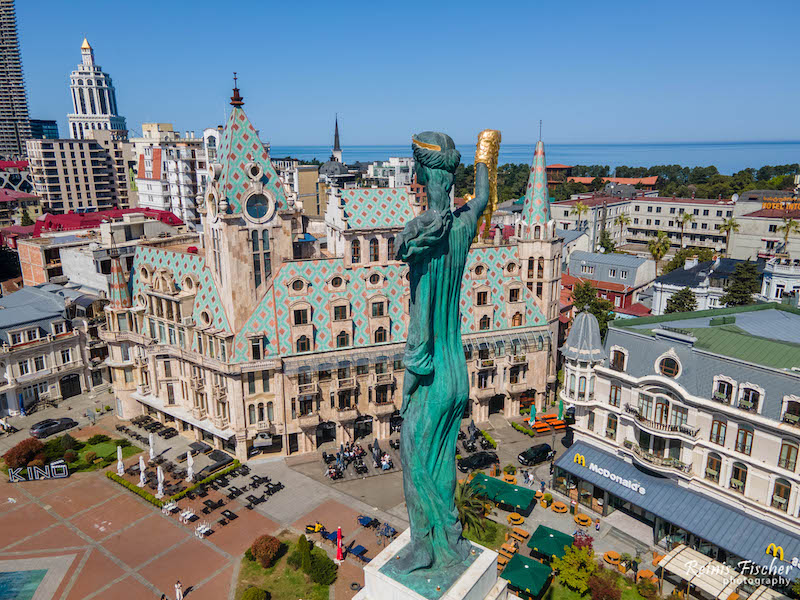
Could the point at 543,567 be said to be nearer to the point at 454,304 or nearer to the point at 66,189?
the point at 454,304

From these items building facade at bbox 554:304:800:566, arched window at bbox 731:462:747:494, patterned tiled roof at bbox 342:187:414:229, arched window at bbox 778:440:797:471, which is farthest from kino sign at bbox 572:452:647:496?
patterned tiled roof at bbox 342:187:414:229

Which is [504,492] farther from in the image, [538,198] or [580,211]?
[580,211]

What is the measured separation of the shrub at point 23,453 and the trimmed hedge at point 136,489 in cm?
883

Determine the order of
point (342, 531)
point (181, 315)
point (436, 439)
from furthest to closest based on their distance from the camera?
point (181, 315)
point (342, 531)
point (436, 439)

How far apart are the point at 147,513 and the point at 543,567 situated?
35.3 m

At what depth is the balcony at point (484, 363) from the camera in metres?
66.5

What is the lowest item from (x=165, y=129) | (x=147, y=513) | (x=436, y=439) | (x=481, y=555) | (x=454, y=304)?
(x=147, y=513)

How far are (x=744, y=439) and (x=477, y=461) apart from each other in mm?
24926

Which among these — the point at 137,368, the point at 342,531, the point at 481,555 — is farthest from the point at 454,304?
the point at 137,368

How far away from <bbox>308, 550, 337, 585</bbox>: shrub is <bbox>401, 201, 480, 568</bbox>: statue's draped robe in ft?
70.2

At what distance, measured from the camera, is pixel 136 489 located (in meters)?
55.9

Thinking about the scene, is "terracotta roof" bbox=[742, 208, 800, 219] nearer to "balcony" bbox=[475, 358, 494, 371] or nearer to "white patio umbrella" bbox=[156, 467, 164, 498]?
"balcony" bbox=[475, 358, 494, 371]

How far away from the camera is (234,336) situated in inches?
2295

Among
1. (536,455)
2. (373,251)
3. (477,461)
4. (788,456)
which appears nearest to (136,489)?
(477,461)
